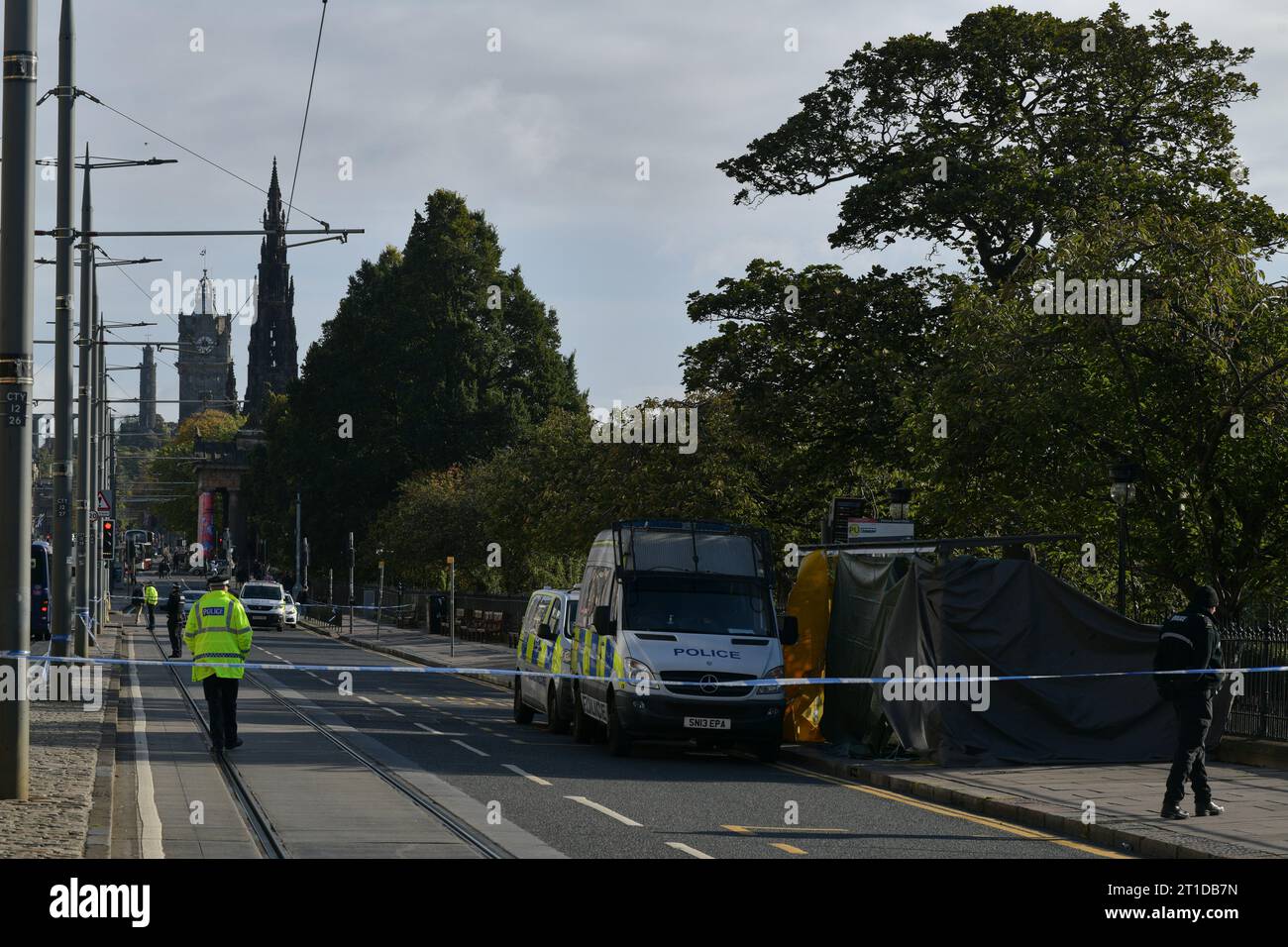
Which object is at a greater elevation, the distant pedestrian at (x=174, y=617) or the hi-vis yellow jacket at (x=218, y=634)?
the hi-vis yellow jacket at (x=218, y=634)

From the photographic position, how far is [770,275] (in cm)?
3447

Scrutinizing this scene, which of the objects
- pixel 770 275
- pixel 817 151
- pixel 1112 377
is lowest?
pixel 1112 377

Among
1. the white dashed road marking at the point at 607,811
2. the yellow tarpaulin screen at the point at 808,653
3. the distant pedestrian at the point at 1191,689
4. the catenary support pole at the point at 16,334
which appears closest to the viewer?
the catenary support pole at the point at 16,334

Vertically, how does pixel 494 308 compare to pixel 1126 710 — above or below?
above

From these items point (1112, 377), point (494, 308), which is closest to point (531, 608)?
point (1112, 377)

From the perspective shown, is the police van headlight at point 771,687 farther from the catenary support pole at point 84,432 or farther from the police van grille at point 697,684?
the catenary support pole at point 84,432

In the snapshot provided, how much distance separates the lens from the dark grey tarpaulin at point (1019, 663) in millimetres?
18641

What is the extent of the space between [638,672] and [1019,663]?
4.19 m

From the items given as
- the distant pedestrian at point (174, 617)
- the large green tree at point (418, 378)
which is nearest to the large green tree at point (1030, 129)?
the distant pedestrian at point (174, 617)

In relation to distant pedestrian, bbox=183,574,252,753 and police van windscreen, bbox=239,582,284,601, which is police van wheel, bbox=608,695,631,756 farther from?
police van windscreen, bbox=239,582,284,601

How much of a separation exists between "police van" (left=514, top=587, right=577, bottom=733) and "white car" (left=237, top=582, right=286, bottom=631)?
1565 inches
